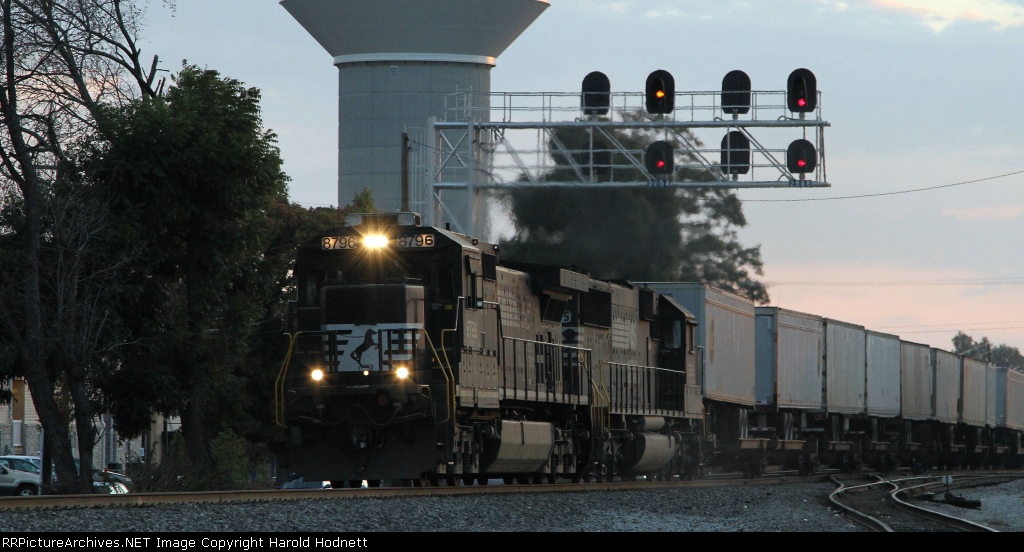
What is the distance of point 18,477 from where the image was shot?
32.7 m

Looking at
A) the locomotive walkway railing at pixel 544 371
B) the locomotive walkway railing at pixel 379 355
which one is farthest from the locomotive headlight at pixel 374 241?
the locomotive walkway railing at pixel 544 371

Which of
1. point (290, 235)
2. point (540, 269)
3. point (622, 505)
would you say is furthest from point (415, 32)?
point (622, 505)

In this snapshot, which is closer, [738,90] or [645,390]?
[645,390]

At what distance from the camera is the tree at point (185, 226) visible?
25.4m

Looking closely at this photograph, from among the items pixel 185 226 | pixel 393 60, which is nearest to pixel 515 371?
pixel 185 226

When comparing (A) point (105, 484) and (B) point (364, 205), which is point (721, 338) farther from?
(B) point (364, 205)

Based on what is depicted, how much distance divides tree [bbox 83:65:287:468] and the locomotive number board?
6685mm

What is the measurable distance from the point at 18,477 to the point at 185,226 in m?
9.61

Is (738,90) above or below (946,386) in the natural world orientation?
above

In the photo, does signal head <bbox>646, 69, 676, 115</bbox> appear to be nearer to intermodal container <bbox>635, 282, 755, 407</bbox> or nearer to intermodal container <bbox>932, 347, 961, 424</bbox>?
intermodal container <bbox>635, 282, 755, 407</bbox>

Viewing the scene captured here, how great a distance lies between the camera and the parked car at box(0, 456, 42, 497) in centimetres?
3216

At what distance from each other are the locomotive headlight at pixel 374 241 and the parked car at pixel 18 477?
15590mm

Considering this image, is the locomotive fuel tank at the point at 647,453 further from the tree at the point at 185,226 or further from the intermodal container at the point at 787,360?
the tree at the point at 185,226
